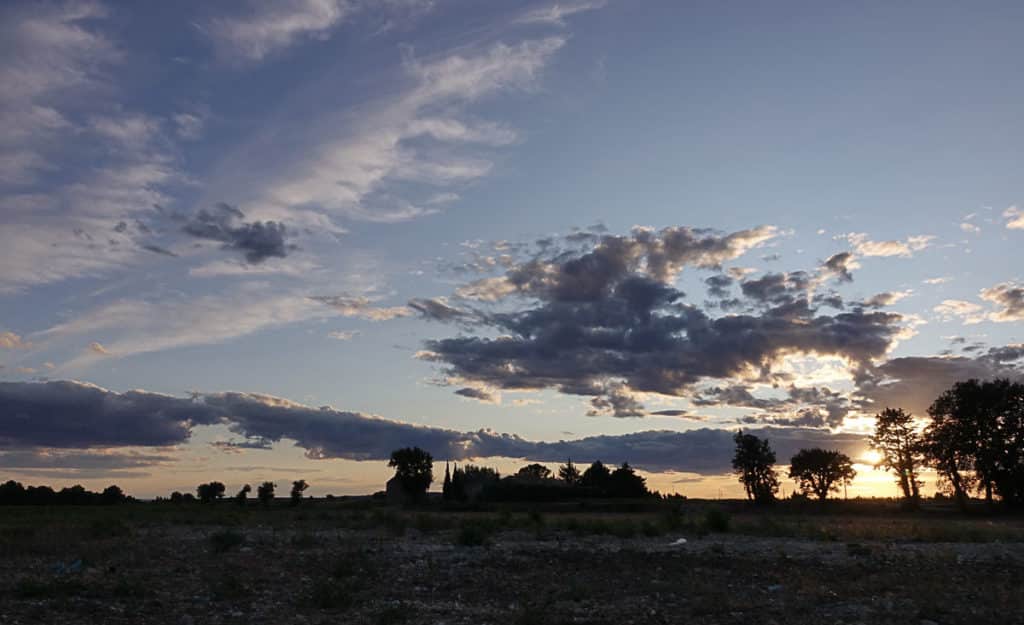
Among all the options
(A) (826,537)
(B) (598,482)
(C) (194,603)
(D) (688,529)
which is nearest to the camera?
(C) (194,603)

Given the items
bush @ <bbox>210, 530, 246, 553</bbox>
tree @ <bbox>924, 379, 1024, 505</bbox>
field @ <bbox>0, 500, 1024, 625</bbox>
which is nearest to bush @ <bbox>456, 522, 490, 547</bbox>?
field @ <bbox>0, 500, 1024, 625</bbox>

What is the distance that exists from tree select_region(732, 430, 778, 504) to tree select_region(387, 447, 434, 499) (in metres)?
41.2

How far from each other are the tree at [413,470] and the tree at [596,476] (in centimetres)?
2452

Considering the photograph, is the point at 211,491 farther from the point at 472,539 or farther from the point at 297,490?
the point at 472,539

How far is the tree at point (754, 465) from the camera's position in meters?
99.6

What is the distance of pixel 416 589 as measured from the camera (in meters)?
19.3

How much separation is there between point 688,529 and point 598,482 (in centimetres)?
8341

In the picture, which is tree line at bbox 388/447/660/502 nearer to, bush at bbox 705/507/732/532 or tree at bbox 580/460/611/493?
tree at bbox 580/460/611/493

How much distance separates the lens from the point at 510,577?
69.8 feet

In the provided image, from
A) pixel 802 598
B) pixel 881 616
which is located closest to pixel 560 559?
pixel 802 598

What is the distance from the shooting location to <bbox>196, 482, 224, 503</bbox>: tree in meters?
102

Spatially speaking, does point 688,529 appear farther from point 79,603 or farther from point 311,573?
point 79,603

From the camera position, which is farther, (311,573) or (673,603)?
(311,573)

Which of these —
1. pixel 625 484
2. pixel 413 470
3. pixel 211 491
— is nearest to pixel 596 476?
pixel 625 484
